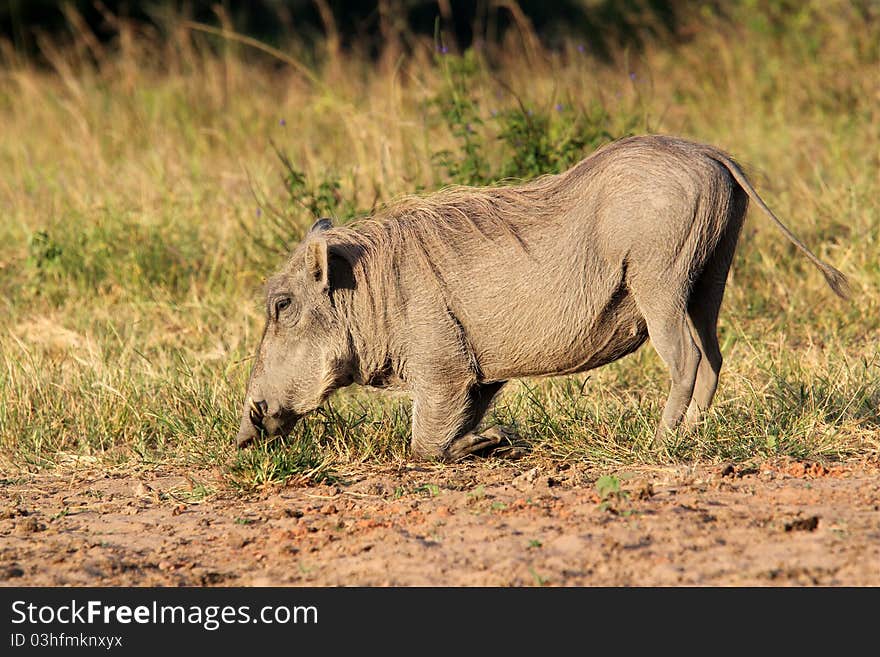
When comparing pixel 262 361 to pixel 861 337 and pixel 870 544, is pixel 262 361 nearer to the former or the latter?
pixel 870 544

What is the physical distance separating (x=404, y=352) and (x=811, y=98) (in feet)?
18.7

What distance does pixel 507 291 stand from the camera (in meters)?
4.31

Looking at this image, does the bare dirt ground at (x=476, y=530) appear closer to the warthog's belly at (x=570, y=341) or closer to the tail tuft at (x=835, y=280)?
the warthog's belly at (x=570, y=341)

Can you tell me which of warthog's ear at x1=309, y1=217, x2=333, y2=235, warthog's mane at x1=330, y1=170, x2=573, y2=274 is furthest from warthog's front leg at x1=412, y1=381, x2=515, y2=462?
warthog's ear at x1=309, y1=217, x2=333, y2=235

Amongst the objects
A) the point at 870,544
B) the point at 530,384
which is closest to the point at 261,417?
the point at 530,384

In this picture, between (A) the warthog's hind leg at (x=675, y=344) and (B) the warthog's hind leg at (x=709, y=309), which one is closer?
(A) the warthog's hind leg at (x=675, y=344)

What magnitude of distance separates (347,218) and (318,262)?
6.85ft

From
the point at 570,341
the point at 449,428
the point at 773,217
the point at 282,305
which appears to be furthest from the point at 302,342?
the point at 773,217

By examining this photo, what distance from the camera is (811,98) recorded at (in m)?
9.01

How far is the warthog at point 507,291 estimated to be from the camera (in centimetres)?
A: 416

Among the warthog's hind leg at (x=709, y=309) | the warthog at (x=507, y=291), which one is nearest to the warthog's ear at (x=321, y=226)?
the warthog at (x=507, y=291)

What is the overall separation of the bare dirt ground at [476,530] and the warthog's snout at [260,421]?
312 mm

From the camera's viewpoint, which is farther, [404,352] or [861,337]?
[861,337]

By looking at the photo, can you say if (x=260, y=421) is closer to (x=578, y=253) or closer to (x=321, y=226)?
(x=321, y=226)
